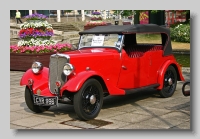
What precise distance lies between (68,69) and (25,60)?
7690mm

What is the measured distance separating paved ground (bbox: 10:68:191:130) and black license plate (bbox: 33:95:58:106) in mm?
317

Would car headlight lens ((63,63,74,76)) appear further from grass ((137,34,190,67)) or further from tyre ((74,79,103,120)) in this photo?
grass ((137,34,190,67))

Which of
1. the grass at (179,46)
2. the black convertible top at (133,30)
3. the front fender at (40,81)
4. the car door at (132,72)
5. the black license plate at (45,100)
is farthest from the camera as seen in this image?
the grass at (179,46)

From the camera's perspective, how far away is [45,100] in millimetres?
6574

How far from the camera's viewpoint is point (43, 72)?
23.7 feet

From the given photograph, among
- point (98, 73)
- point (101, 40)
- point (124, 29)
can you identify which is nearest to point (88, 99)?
point (98, 73)

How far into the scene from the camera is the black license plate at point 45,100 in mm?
6432

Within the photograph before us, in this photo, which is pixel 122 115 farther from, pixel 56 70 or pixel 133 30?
pixel 133 30

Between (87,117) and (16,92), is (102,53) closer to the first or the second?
(87,117)

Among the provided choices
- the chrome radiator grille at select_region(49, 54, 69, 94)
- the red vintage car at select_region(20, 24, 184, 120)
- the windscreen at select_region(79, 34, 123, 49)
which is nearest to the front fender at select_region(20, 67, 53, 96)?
the red vintage car at select_region(20, 24, 184, 120)

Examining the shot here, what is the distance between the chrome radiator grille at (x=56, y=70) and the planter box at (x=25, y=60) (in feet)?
22.3

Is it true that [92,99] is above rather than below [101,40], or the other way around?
below

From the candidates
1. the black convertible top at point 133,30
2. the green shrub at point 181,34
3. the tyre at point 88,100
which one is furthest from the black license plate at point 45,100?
the green shrub at point 181,34

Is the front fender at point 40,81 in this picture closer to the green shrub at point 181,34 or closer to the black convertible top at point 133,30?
the black convertible top at point 133,30
